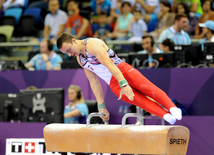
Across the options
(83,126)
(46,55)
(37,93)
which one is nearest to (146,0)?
(46,55)

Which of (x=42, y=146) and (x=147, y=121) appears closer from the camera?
(x=42, y=146)

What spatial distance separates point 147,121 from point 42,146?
5.63 feet

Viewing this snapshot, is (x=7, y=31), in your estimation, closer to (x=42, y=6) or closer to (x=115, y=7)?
(x=42, y=6)

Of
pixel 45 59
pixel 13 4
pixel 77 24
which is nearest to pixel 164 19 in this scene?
pixel 77 24

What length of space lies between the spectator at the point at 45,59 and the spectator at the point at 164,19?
102 inches

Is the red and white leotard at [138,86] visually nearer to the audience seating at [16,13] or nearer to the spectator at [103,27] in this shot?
the spectator at [103,27]

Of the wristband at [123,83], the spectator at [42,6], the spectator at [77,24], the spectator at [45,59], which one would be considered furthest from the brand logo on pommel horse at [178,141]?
the spectator at [42,6]

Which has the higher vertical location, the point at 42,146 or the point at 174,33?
the point at 174,33

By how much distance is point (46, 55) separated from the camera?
23.4 ft

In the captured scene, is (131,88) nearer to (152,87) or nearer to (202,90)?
(152,87)

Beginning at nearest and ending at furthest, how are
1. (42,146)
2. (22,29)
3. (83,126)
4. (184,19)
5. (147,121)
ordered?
(83,126), (42,146), (147,121), (184,19), (22,29)

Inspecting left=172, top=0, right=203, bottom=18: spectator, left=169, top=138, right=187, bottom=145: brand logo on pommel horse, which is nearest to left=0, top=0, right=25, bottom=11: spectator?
left=172, top=0, right=203, bottom=18: spectator

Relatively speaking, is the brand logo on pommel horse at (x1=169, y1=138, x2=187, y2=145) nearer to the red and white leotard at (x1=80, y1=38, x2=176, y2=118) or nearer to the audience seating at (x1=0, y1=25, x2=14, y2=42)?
the red and white leotard at (x1=80, y1=38, x2=176, y2=118)

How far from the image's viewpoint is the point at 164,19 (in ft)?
27.4
